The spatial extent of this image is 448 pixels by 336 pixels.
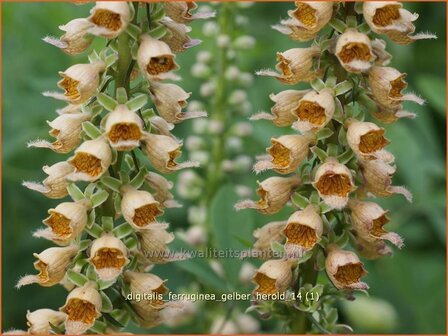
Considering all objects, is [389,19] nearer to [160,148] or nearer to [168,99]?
[168,99]

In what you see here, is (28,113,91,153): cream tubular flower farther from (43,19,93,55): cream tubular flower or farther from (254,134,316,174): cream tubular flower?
(254,134,316,174): cream tubular flower

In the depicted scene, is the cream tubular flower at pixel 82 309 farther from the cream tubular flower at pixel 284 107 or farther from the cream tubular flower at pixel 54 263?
the cream tubular flower at pixel 284 107

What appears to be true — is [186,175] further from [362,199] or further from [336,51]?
[336,51]

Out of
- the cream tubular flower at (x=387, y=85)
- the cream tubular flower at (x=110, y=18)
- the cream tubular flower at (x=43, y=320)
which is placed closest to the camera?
the cream tubular flower at (x=110, y=18)

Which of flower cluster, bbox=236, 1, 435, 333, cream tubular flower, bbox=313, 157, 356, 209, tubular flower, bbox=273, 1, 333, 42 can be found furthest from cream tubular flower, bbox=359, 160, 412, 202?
tubular flower, bbox=273, 1, 333, 42

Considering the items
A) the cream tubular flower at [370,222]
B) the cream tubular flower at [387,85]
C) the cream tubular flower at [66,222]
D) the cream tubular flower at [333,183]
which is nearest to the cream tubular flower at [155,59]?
the cream tubular flower at [66,222]

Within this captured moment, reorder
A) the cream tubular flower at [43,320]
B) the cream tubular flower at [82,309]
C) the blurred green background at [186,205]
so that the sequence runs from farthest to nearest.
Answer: the blurred green background at [186,205] < the cream tubular flower at [43,320] < the cream tubular flower at [82,309]

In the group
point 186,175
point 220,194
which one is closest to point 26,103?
point 186,175
